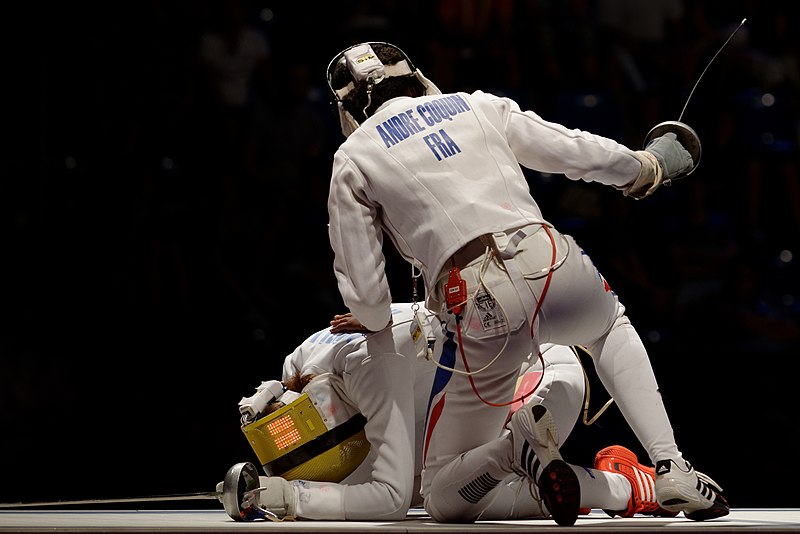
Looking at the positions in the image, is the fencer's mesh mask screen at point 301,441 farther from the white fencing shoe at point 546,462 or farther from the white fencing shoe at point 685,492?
the white fencing shoe at point 685,492

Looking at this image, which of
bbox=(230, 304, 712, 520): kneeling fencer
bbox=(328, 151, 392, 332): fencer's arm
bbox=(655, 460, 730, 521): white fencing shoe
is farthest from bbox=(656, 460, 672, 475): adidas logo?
bbox=(328, 151, 392, 332): fencer's arm

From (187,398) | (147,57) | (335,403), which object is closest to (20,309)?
(187,398)

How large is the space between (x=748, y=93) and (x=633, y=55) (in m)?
0.59

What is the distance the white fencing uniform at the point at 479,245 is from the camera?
7.68 feet

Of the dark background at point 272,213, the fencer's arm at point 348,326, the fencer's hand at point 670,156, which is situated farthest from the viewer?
the dark background at point 272,213

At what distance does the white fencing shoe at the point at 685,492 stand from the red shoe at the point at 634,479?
0.17 metres

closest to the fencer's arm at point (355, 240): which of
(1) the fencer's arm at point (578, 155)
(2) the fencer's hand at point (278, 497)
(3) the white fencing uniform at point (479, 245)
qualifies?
(3) the white fencing uniform at point (479, 245)

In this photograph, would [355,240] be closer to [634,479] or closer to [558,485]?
[558,485]

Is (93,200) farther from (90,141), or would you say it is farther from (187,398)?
(187,398)

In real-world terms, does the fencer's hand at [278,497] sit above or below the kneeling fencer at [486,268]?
below

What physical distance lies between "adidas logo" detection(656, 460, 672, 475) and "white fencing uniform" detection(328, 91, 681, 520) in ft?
0.06

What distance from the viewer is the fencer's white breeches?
7.63 feet

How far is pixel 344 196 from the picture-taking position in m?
2.47

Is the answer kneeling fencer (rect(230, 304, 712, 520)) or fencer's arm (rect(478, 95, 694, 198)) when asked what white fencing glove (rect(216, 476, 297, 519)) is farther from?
fencer's arm (rect(478, 95, 694, 198))
